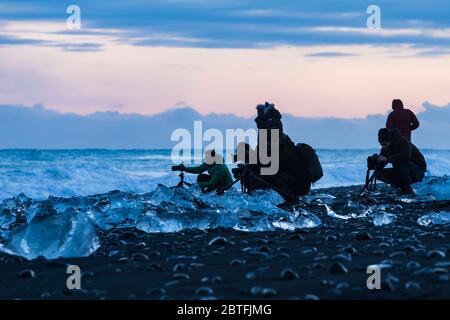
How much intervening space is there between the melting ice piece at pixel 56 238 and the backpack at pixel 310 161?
605 cm

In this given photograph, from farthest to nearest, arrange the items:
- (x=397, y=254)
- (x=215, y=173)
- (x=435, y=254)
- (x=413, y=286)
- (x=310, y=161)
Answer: (x=215, y=173)
(x=310, y=161)
(x=397, y=254)
(x=435, y=254)
(x=413, y=286)

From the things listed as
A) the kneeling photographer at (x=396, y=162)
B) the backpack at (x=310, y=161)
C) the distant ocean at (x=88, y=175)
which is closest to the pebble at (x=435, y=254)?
the backpack at (x=310, y=161)

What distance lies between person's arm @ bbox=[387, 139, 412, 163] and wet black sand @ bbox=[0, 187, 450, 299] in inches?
201

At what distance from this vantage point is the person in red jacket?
60.7 ft

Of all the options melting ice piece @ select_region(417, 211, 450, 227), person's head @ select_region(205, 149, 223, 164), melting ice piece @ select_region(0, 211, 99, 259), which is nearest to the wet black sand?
melting ice piece @ select_region(0, 211, 99, 259)

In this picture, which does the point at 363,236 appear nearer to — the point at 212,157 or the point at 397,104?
the point at 212,157

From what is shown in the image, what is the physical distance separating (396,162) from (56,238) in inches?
334

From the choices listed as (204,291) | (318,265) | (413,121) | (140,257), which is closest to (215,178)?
(413,121)

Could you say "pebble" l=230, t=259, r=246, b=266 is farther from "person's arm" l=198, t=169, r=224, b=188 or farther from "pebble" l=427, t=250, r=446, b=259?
"person's arm" l=198, t=169, r=224, b=188

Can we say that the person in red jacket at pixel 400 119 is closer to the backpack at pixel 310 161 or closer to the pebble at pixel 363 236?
the backpack at pixel 310 161

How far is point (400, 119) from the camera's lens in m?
18.5
